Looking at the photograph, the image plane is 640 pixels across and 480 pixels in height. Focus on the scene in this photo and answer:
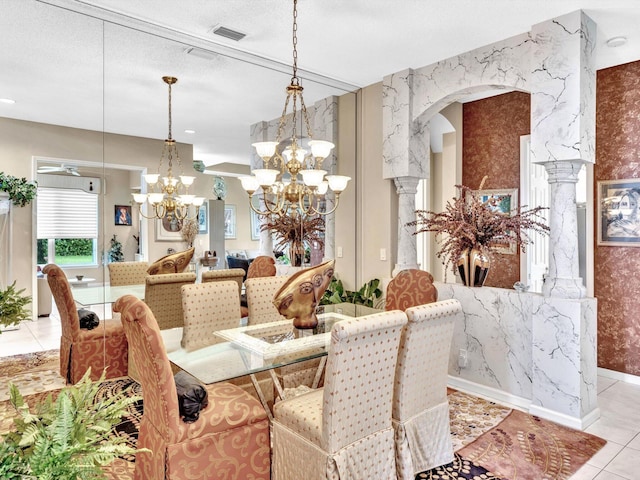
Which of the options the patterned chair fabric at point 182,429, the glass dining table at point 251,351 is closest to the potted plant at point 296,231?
the glass dining table at point 251,351

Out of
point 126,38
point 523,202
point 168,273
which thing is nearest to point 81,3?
point 126,38

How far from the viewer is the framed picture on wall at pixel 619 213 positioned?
13.1 feet

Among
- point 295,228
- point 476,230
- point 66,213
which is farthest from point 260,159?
point 476,230

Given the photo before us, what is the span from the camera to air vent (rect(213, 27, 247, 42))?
344cm

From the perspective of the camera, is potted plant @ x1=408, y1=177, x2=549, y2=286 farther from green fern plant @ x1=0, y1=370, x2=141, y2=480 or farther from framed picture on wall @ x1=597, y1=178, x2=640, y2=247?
green fern plant @ x1=0, y1=370, x2=141, y2=480

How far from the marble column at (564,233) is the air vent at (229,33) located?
2.58 meters

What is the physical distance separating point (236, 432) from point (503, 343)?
2.34 meters

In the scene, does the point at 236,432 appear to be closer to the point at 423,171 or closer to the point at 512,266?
the point at 423,171

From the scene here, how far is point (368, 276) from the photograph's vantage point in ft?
15.8

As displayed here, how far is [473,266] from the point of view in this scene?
3664 mm

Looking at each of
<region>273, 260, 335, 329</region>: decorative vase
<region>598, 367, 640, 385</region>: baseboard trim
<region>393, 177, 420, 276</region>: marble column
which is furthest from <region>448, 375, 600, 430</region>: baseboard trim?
<region>273, 260, 335, 329</region>: decorative vase

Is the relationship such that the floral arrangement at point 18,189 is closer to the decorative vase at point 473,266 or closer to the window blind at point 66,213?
the window blind at point 66,213

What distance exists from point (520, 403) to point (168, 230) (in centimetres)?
310

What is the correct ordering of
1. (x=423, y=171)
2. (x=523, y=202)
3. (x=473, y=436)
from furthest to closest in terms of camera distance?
(x=523, y=202)
(x=423, y=171)
(x=473, y=436)
